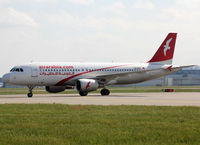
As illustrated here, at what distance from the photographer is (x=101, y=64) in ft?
162

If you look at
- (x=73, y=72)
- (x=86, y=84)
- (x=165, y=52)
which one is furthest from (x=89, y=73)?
(x=165, y=52)

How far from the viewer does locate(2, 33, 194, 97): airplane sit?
4400 centimetres

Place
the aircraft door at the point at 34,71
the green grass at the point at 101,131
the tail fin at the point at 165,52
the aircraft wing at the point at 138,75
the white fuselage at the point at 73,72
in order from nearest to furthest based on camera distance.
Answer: the green grass at the point at 101,131 < the white fuselage at the point at 73,72 < the aircraft door at the point at 34,71 < the aircraft wing at the point at 138,75 < the tail fin at the point at 165,52

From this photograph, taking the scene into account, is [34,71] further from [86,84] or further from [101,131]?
[101,131]

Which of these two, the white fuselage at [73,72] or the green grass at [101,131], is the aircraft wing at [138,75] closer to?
the white fuselage at [73,72]

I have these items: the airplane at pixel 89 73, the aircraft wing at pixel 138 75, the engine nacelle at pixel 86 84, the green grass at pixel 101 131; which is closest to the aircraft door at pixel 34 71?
the airplane at pixel 89 73

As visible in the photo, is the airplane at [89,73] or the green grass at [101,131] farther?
the airplane at [89,73]

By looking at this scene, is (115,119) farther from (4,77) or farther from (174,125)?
(4,77)

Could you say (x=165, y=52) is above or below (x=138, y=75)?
above

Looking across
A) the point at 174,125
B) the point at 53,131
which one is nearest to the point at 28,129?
the point at 53,131

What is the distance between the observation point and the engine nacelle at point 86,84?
4444cm

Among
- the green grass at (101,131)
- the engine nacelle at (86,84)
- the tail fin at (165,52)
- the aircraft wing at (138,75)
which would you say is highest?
the tail fin at (165,52)

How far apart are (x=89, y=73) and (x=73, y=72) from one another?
7.43 feet

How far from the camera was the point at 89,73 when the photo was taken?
47.6m
